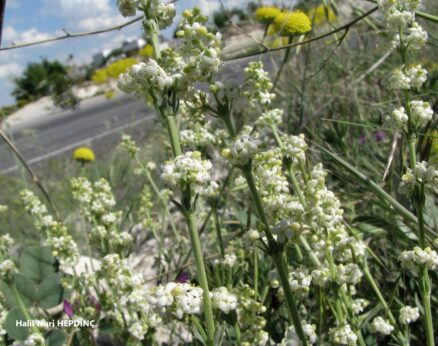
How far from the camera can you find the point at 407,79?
3.42 ft

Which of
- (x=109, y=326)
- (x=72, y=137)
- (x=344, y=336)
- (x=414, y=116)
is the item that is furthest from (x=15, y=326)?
(x=72, y=137)

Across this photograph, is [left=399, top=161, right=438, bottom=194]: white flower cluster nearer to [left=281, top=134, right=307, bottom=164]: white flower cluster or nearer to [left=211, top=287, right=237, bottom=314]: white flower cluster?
[left=281, top=134, right=307, bottom=164]: white flower cluster

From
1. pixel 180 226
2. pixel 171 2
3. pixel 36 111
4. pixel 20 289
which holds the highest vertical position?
pixel 171 2

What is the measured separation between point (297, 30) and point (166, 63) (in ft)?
4.66

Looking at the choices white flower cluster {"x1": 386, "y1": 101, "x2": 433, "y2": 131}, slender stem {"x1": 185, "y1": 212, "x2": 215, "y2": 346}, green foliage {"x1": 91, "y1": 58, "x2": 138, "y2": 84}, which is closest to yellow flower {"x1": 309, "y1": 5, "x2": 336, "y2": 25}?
white flower cluster {"x1": 386, "y1": 101, "x2": 433, "y2": 131}

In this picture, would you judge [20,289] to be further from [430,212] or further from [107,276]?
[430,212]

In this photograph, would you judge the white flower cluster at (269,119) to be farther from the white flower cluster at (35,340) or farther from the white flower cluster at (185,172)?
the white flower cluster at (35,340)

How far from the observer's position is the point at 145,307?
4.14 feet

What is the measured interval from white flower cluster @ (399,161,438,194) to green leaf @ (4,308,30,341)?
99 centimetres

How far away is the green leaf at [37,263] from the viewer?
1.67 metres

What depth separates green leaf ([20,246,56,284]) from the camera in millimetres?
1667

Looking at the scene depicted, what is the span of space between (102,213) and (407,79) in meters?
1.21

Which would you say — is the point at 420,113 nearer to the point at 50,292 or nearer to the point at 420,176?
the point at 420,176


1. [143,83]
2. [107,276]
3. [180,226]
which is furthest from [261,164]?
[180,226]
